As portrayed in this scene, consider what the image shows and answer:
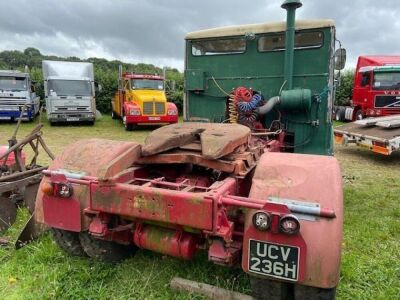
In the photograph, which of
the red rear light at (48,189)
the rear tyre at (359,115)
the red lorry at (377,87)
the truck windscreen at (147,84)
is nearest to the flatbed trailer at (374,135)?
the red lorry at (377,87)

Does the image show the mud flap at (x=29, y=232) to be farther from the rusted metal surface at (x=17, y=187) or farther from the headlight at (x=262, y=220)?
the headlight at (x=262, y=220)

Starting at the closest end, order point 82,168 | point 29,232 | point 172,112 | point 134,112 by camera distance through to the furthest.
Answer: point 82,168
point 29,232
point 134,112
point 172,112

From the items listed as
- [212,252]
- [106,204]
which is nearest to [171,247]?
[212,252]

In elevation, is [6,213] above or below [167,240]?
below

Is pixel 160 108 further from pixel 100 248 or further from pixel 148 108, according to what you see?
pixel 100 248

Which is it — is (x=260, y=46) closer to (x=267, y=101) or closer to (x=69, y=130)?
(x=267, y=101)

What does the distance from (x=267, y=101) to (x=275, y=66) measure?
546mm

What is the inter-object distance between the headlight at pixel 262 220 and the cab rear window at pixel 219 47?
3.58 metres

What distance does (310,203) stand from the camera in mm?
2184

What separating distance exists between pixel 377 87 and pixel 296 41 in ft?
38.9

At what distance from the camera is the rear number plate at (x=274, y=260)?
82.7 inches

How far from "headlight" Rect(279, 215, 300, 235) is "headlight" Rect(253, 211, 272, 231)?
7cm

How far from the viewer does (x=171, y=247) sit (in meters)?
2.55

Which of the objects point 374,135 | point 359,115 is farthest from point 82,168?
point 359,115
